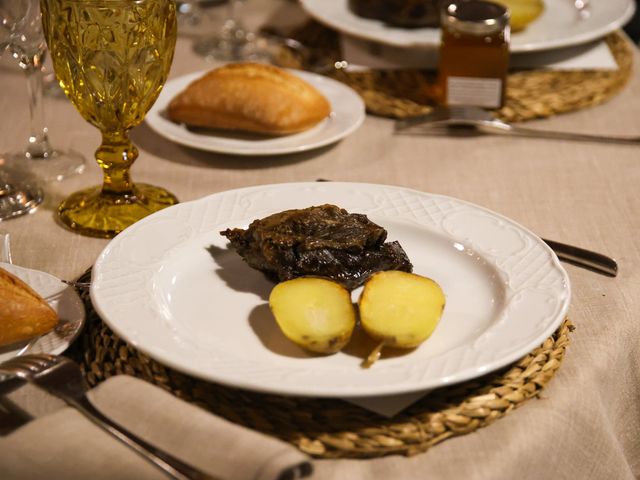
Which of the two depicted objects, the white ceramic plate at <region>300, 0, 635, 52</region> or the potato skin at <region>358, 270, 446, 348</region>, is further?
the white ceramic plate at <region>300, 0, 635, 52</region>

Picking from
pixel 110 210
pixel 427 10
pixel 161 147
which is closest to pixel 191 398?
pixel 110 210

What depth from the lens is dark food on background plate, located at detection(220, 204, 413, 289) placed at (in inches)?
35.6

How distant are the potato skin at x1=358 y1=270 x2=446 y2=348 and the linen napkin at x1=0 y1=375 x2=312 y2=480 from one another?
0.49 ft

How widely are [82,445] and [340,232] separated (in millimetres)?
337

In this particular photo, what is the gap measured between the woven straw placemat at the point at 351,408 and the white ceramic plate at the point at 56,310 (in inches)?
1.4

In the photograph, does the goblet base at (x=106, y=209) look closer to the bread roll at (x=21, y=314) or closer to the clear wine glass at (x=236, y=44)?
the bread roll at (x=21, y=314)

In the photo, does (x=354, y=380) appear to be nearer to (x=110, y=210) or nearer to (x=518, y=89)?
(x=110, y=210)

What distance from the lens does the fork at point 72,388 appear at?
27.7 inches

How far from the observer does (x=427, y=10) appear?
1.71 m

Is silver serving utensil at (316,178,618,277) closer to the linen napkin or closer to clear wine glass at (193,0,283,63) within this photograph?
the linen napkin

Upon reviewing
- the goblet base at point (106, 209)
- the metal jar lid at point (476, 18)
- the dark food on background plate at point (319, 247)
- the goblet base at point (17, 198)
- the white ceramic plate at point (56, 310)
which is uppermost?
the metal jar lid at point (476, 18)

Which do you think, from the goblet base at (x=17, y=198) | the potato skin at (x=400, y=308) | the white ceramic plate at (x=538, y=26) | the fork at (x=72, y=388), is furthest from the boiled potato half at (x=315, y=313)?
the white ceramic plate at (x=538, y=26)

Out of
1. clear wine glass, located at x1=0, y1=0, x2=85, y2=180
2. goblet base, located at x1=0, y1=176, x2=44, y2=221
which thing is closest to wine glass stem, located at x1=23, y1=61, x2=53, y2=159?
clear wine glass, located at x1=0, y1=0, x2=85, y2=180

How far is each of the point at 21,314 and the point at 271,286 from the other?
25cm
